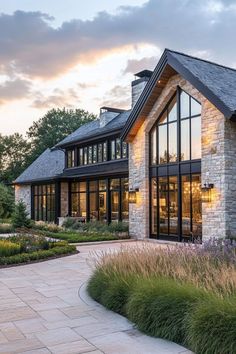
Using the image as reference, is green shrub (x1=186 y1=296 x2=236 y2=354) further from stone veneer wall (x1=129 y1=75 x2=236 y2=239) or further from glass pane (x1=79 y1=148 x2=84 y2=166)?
glass pane (x1=79 y1=148 x2=84 y2=166)

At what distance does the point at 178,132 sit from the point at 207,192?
10.5 ft

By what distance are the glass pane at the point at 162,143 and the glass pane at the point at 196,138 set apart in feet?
5.52

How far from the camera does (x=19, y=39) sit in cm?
1501

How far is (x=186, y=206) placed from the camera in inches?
590

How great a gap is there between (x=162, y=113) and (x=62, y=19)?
5.58 metres

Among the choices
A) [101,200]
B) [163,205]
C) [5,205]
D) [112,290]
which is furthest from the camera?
[5,205]

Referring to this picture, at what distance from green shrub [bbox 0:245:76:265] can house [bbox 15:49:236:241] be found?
15.8 ft

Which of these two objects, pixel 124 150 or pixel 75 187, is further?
pixel 75 187

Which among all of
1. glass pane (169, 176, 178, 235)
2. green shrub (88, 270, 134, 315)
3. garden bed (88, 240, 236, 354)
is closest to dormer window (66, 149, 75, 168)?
glass pane (169, 176, 178, 235)

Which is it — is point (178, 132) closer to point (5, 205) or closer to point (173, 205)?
point (173, 205)

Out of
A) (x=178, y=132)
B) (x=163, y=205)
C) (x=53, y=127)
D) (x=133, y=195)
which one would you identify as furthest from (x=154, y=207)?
(x=53, y=127)

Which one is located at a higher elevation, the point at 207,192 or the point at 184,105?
the point at 184,105

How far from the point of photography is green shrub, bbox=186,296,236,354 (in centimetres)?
389

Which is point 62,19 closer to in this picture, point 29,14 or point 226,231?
point 29,14
